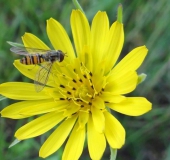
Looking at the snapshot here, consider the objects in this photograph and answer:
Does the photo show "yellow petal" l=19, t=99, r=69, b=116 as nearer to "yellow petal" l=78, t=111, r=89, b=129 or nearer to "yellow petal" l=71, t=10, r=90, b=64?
"yellow petal" l=78, t=111, r=89, b=129

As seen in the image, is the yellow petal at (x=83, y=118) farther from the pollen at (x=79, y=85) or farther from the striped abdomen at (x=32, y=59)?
the striped abdomen at (x=32, y=59)

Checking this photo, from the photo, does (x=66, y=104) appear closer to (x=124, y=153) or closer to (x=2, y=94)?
(x=2, y=94)

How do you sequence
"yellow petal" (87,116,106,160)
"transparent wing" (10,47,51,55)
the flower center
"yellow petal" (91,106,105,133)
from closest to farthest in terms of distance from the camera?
1. "yellow petal" (87,116,106,160)
2. "yellow petal" (91,106,105,133)
3. "transparent wing" (10,47,51,55)
4. the flower center

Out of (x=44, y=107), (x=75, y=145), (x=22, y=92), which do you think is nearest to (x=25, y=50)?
(x=22, y=92)

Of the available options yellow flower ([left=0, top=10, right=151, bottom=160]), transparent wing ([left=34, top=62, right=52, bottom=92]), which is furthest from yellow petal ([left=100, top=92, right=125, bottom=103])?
transparent wing ([left=34, top=62, right=52, bottom=92])

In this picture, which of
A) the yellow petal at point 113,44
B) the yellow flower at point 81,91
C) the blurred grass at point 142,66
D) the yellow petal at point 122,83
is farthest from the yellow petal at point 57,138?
the blurred grass at point 142,66

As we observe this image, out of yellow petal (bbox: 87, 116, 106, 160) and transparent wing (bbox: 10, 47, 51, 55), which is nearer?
yellow petal (bbox: 87, 116, 106, 160)

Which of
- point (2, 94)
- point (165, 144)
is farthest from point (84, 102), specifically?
point (165, 144)
